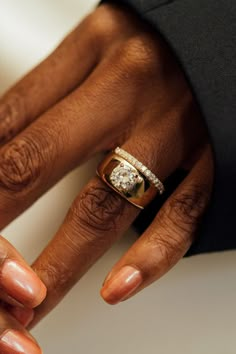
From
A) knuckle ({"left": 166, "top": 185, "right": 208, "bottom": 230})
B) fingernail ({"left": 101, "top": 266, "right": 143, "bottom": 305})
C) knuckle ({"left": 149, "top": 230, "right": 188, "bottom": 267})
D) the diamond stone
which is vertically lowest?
fingernail ({"left": 101, "top": 266, "right": 143, "bottom": 305})

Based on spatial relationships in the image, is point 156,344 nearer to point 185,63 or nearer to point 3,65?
point 185,63

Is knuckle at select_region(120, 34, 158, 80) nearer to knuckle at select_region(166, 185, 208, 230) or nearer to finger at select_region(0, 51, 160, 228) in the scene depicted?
finger at select_region(0, 51, 160, 228)

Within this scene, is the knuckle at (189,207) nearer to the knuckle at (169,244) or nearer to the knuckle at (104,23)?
the knuckle at (169,244)

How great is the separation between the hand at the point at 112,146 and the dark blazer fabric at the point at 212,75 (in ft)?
0.08

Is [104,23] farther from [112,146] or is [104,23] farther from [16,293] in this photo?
[16,293]

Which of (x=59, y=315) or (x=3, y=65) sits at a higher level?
(x=3, y=65)

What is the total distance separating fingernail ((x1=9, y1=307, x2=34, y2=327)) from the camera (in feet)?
1.85

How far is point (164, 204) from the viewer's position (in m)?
0.57

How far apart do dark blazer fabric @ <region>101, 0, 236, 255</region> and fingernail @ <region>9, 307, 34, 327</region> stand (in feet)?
0.50

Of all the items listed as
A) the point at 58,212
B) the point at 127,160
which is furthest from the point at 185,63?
the point at 58,212

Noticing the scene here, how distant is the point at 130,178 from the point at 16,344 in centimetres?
20

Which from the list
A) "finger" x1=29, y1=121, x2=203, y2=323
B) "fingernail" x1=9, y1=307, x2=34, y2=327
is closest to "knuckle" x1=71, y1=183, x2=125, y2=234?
"finger" x1=29, y1=121, x2=203, y2=323

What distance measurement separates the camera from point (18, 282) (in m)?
0.52

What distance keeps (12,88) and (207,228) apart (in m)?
0.32
